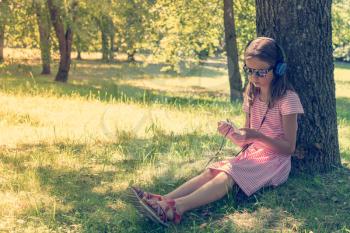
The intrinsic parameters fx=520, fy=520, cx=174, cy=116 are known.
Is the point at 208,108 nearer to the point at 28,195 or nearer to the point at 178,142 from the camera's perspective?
the point at 178,142

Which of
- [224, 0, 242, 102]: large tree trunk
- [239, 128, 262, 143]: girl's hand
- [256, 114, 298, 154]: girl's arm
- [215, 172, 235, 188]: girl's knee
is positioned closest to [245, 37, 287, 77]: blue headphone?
[256, 114, 298, 154]: girl's arm

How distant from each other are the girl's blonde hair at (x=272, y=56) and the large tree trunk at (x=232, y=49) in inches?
425

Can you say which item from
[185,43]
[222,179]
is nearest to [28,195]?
[222,179]

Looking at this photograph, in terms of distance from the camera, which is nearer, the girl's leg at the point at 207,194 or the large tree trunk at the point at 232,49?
the girl's leg at the point at 207,194

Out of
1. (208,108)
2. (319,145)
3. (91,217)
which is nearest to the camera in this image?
(91,217)

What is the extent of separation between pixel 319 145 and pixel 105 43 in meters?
18.3

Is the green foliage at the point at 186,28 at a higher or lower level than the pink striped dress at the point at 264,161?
higher

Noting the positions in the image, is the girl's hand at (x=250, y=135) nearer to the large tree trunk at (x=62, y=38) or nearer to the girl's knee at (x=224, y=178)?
the girl's knee at (x=224, y=178)

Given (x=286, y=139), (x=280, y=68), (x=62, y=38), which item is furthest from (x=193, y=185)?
(x=62, y=38)

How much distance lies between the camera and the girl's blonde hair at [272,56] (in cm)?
411

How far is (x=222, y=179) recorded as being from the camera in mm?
3943

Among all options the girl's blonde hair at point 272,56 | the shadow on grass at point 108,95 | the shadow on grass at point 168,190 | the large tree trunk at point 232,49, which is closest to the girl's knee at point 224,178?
the shadow on grass at point 168,190

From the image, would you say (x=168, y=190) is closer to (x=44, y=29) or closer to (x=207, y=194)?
(x=207, y=194)

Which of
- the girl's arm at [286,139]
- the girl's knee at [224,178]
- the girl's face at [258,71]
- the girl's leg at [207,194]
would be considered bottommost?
the girl's leg at [207,194]
